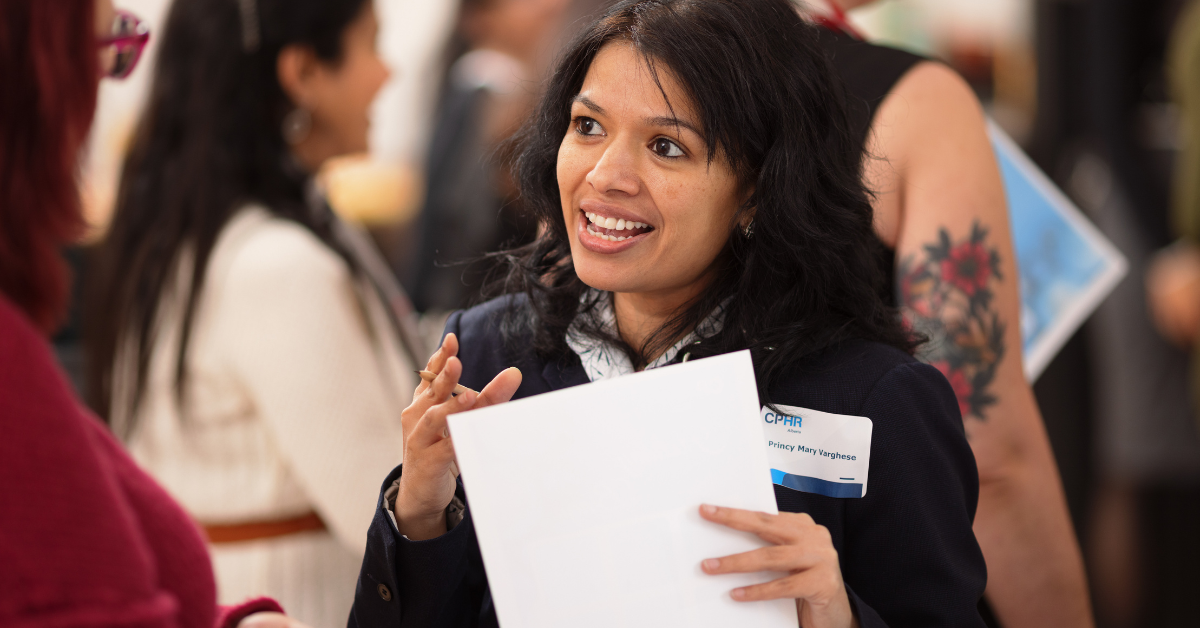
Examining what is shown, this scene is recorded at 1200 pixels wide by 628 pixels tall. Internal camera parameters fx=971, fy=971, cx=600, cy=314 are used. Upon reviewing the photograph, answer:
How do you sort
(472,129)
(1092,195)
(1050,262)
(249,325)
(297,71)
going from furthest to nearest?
(472,129)
(1092,195)
(297,71)
(249,325)
(1050,262)

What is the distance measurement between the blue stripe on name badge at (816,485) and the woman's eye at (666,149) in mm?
386

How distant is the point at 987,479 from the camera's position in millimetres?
1370

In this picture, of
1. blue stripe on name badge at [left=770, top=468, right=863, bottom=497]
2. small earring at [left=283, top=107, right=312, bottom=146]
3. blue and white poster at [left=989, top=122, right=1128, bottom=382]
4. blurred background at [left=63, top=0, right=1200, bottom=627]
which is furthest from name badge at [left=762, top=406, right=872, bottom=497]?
blurred background at [left=63, top=0, right=1200, bottom=627]

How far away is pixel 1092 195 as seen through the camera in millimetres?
3383

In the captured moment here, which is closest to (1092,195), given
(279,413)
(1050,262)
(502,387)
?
(1050,262)

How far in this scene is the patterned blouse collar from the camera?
120cm

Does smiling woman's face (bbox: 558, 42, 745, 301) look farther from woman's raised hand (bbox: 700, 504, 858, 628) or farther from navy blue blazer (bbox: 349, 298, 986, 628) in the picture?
woman's raised hand (bbox: 700, 504, 858, 628)

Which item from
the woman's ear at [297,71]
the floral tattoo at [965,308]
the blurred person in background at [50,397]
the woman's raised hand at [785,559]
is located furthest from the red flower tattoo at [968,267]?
the woman's ear at [297,71]

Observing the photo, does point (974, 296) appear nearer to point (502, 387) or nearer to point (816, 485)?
point (816, 485)

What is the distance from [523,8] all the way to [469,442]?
→ 11.3 feet

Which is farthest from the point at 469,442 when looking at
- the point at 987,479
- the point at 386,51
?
the point at 386,51

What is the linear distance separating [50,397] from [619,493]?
1.59 feet

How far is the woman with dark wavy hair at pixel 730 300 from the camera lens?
3.53ft

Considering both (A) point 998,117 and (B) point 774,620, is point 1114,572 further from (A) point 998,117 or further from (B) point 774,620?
(B) point 774,620
